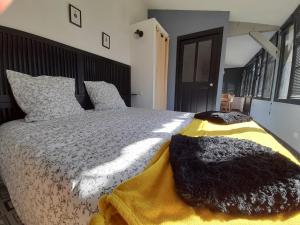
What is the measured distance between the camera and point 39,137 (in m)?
0.88

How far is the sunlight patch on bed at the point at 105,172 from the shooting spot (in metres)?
0.47

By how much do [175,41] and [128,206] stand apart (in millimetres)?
3780

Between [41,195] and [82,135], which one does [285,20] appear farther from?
[41,195]

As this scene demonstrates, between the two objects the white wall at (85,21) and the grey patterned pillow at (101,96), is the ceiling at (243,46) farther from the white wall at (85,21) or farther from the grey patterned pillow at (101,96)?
the grey patterned pillow at (101,96)

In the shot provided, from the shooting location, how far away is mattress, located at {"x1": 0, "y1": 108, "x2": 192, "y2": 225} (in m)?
0.49

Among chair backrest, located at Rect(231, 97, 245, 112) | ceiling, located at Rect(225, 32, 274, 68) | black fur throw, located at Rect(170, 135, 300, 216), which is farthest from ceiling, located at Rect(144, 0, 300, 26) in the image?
chair backrest, located at Rect(231, 97, 245, 112)

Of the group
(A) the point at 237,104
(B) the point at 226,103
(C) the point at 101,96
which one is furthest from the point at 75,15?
(A) the point at 237,104

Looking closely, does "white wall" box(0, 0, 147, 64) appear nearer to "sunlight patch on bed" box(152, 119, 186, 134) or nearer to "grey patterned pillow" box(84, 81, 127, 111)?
"grey patterned pillow" box(84, 81, 127, 111)

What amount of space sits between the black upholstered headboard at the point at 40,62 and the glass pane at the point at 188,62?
6.07 ft

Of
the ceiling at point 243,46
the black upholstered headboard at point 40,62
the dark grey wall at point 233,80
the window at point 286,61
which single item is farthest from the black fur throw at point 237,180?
the dark grey wall at point 233,80

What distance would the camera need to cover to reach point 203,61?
3404mm

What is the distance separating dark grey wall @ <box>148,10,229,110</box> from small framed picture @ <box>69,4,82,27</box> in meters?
2.16

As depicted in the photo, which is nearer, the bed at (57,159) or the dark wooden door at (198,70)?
the bed at (57,159)

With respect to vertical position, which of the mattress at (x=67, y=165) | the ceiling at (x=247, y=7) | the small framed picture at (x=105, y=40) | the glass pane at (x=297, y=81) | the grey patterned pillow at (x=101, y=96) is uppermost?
the ceiling at (x=247, y=7)
